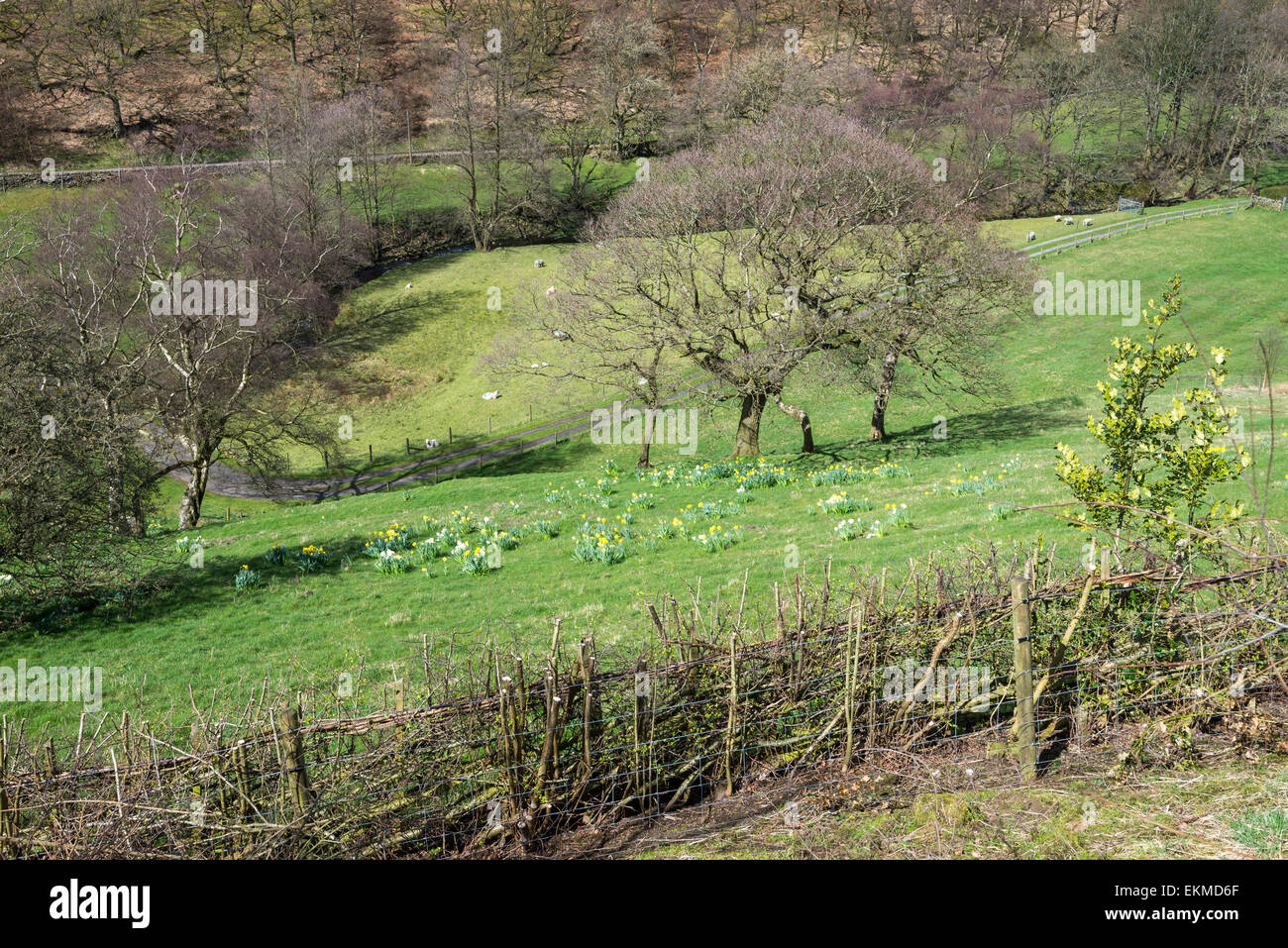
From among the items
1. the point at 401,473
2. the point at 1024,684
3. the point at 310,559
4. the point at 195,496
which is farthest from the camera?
the point at 401,473

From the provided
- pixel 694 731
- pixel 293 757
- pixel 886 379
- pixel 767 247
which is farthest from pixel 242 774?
pixel 886 379

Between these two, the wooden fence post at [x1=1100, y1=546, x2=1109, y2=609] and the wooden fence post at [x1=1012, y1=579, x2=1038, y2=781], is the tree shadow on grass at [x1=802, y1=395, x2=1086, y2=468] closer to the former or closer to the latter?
the wooden fence post at [x1=1100, y1=546, x2=1109, y2=609]

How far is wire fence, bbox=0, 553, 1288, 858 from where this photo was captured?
6.39 meters

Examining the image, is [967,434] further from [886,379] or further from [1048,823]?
[1048,823]

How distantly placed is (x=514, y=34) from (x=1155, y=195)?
7021cm

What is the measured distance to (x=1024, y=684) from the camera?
286 inches

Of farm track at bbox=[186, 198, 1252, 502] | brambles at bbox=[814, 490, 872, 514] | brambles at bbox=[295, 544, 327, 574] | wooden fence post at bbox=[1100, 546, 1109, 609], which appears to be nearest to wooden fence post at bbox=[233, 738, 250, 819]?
wooden fence post at bbox=[1100, 546, 1109, 609]

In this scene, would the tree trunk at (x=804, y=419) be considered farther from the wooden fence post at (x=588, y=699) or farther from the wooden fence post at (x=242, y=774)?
the wooden fence post at (x=242, y=774)

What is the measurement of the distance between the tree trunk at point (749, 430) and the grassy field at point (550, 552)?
1.71 m

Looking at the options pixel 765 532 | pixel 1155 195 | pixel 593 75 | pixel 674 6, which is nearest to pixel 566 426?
pixel 765 532

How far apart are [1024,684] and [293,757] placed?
6253 millimetres

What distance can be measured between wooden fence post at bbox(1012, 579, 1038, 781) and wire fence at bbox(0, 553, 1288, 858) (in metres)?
A: 0.02

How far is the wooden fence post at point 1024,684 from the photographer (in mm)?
7234
